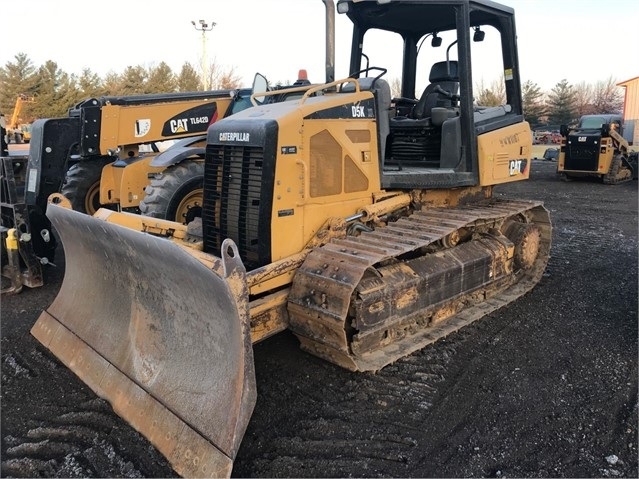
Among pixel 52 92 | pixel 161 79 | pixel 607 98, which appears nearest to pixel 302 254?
pixel 161 79

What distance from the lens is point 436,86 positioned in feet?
18.2

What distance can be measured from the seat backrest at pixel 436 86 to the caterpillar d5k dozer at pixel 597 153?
12.5 metres

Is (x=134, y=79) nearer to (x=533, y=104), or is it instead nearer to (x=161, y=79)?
(x=161, y=79)

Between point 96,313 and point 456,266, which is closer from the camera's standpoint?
point 96,313

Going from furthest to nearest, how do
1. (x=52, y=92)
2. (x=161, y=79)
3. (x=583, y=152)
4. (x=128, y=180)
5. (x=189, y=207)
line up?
(x=161, y=79), (x=52, y=92), (x=583, y=152), (x=128, y=180), (x=189, y=207)

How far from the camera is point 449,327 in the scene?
15.0 feet

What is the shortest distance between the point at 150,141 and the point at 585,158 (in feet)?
45.6

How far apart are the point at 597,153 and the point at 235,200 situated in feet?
50.0

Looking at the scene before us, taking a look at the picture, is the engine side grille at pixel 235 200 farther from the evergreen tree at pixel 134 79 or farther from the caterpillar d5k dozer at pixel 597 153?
the evergreen tree at pixel 134 79

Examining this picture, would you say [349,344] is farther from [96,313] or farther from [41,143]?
[41,143]

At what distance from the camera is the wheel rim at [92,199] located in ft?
23.0

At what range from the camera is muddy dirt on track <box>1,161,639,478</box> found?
302 cm

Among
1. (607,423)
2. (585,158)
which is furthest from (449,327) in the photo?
(585,158)

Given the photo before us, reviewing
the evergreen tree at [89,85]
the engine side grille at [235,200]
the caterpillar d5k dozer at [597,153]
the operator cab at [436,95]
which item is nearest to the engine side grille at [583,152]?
the caterpillar d5k dozer at [597,153]
